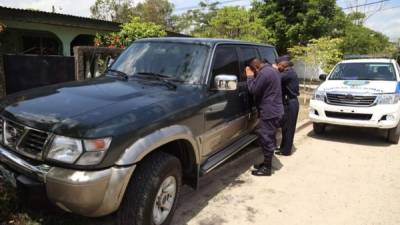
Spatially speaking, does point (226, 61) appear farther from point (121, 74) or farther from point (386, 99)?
point (386, 99)

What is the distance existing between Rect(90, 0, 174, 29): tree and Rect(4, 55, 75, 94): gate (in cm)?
2625

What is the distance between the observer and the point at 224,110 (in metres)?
4.44

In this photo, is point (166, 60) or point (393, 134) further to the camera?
point (393, 134)

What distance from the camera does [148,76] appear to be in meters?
4.16

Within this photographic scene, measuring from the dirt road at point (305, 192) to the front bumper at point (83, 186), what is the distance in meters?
1.29

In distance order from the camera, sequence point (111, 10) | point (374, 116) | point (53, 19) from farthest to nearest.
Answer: point (111, 10) < point (53, 19) < point (374, 116)

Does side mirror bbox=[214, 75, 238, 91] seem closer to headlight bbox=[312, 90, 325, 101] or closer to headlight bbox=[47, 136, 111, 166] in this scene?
headlight bbox=[47, 136, 111, 166]

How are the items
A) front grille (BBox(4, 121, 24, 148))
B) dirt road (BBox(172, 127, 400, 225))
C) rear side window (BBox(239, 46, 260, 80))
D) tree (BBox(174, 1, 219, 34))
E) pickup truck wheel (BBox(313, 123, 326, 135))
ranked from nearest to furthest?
front grille (BBox(4, 121, 24, 148)), dirt road (BBox(172, 127, 400, 225)), rear side window (BBox(239, 46, 260, 80)), pickup truck wheel (BBox(313, 123, 326, 135)), tree (BBox(174, 1, 219, 34))

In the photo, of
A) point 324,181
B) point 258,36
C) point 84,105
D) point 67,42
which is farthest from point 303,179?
point 67,42

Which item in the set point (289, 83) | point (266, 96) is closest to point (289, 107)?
point (289, 83)

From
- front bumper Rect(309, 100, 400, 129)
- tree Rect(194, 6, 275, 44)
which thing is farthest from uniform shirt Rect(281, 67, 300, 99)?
tree Rect(194, 6, 275, 44)

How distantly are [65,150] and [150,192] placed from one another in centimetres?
81

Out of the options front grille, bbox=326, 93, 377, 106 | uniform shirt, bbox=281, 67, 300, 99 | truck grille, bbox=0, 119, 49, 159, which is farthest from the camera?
front grille, bbox=326, 93, 377, 106

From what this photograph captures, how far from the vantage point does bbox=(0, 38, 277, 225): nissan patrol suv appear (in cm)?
270
